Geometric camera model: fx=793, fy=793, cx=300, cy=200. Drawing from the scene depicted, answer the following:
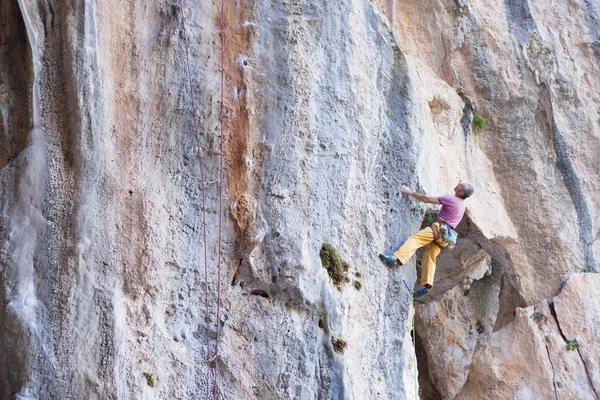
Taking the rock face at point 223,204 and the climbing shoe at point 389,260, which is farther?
the climbing shoe at point 389,260

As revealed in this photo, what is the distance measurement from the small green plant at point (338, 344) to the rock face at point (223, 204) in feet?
0.19

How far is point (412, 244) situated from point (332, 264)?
1.18m

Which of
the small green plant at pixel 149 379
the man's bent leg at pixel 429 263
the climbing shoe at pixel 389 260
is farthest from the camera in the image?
the man's bent leg at pixel 429 263

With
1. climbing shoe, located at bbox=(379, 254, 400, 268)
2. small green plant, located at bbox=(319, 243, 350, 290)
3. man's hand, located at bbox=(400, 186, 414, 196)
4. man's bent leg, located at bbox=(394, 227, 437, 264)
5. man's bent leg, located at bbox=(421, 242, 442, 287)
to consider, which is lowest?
man's bent leg, located at bbox=(421, 242, 442, 287)

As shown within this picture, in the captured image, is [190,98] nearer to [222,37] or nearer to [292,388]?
[222,37]

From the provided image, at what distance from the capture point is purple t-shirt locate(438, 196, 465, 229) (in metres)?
9.28

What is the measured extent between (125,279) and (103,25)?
8.42 ft

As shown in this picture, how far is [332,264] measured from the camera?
8.54 meters

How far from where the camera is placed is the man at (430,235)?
29.9 feet

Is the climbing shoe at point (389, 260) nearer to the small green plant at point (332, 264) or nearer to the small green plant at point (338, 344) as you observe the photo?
the small green plant at point (332, 264)

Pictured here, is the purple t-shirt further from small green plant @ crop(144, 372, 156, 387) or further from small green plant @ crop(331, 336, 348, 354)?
small green plant @ crop(144, 372, 156, 387)

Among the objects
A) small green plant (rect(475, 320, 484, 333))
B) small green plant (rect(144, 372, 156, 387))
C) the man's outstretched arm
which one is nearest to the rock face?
small green plant (rect(144, 372, 156, 387))

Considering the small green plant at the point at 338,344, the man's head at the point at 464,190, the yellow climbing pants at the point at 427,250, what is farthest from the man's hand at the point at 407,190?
the small green plant at the point at 338,344

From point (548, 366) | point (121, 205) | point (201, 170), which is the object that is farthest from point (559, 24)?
point (121, 205)
